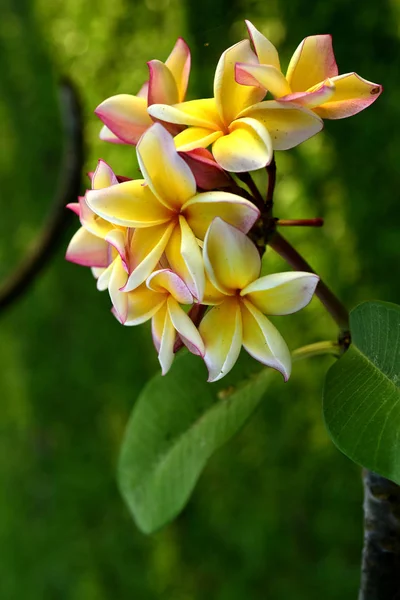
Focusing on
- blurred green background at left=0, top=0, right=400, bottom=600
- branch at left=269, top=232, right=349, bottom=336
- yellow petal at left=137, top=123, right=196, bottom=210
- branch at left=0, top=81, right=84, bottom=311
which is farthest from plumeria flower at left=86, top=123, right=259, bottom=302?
branch at left=0, top=81, right=84, bottom=311

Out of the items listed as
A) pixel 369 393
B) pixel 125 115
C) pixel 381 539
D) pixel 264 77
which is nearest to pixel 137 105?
pixel 125 115

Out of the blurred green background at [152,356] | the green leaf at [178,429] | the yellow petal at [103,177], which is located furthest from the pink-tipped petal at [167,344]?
the blurred green background at [152,356]

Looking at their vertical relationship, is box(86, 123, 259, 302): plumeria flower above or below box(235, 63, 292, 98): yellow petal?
below

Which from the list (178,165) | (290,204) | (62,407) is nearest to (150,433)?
(178,165)

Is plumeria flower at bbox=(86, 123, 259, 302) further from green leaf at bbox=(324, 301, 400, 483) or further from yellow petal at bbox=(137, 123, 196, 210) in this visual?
green leaf at bbox=(324, 301, 400, 483)

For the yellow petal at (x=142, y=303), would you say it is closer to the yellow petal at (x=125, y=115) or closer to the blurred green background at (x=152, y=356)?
the yellow petal at (x=125, y=115)

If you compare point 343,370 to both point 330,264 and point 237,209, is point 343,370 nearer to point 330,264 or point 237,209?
point 237,209
